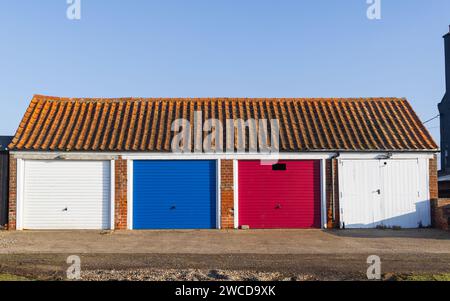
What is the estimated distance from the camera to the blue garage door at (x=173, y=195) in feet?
51.1

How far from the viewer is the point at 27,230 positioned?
49.8 ft

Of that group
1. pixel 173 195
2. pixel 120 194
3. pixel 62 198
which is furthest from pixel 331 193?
pixel 62 198

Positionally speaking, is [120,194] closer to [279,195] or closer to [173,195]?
[173,195]

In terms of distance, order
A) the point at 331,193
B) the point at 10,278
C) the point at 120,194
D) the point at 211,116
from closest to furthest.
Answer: the point at 10,278 < the point at 120,194 < the point at 331,193 < the point at 211,116

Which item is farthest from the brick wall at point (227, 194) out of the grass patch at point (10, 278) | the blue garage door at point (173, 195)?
the grass patch at point (10, 278)

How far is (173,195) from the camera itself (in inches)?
616

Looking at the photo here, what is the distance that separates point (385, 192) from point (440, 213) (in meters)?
1.95

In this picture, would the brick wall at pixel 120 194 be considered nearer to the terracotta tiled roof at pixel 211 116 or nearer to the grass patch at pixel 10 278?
the terracotta tiled roof at pixel 211 116

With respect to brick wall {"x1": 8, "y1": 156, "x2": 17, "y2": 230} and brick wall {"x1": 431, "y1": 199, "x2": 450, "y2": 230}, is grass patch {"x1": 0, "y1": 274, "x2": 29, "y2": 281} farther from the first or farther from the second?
brick wall {"x1": 431, "y1": 199, "x2": 450, "y2": 230}

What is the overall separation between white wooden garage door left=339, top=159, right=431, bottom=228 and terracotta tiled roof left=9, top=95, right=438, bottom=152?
0.67 meters
